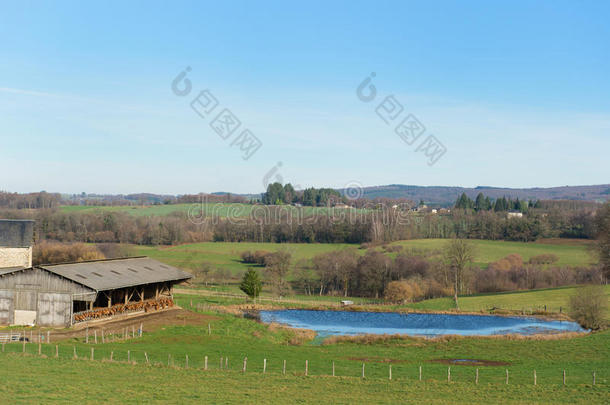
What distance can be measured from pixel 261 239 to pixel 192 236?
1429 cm

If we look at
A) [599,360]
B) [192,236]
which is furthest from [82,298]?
[192,236]

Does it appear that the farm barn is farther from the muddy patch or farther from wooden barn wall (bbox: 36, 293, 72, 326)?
the muddy patch

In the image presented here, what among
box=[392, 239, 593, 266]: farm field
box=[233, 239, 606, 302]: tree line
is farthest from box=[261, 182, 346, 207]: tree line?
box=[233, 239, 606, 302]: tree line

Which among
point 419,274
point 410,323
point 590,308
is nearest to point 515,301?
point 410,323

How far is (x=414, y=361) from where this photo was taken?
1294 inches

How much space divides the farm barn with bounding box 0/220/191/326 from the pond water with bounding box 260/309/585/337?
13.4 meters

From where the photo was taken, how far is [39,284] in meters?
38.1

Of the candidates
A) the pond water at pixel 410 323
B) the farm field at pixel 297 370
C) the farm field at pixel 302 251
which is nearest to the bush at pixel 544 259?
the farm field at pixel 302 251

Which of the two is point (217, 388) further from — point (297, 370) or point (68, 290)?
point (68, 290)

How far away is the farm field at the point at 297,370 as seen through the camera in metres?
20.7

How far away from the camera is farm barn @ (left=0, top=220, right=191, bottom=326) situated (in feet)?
123

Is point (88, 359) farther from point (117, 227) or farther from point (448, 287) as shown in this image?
point (117, 227)

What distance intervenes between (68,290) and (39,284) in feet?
7.87

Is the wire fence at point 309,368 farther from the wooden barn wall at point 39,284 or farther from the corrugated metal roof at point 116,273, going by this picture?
the corrugated metal roof at point 116,273
